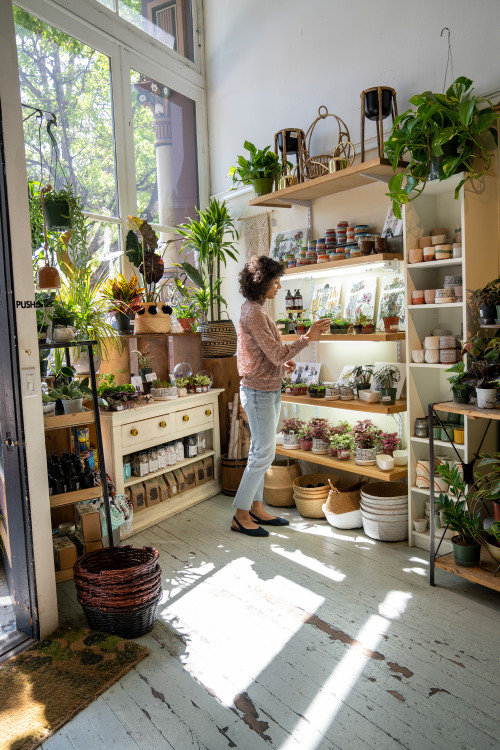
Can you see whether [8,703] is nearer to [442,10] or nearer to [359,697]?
[359,697]

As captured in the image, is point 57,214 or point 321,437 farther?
point 321,437

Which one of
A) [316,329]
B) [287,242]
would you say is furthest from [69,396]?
[287,242]

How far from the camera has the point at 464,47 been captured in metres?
3.35

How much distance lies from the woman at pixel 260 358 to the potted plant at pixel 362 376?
0.49 meters

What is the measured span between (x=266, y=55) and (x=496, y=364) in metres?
3.52

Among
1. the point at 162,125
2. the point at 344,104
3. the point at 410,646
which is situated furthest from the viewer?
the point at 162,125

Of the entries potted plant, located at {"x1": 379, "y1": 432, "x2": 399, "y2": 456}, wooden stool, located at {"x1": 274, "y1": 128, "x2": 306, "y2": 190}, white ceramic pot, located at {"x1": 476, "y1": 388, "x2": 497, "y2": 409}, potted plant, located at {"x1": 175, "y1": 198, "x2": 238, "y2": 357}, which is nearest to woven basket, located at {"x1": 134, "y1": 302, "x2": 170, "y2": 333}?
potted plant, located at {"x1": 175, "y1": 198, "x2": 238, "y2": 357}

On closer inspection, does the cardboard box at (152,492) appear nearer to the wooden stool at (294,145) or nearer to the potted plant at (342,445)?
the potted plant at (342,445)

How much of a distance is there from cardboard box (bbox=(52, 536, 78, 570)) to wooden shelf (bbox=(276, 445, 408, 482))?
5.49 feet

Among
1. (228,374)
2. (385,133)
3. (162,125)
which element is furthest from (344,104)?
(228,374)

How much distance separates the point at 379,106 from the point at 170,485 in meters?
3.04

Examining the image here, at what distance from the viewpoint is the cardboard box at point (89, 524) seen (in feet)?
10.9

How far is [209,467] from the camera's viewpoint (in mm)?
4797

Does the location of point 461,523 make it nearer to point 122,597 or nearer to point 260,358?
point 260,358
